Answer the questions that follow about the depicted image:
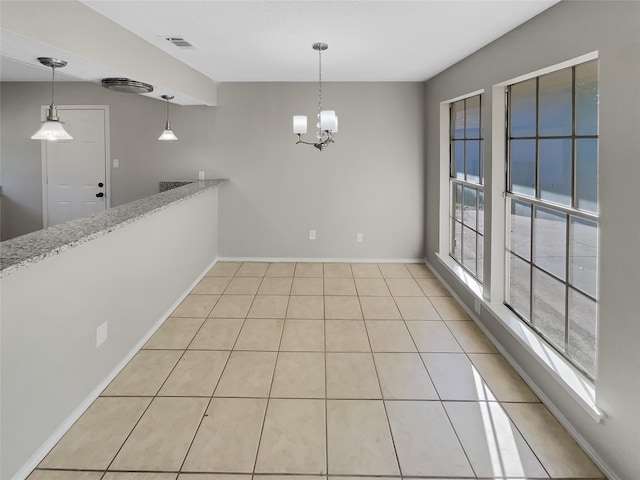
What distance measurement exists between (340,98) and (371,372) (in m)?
3.76

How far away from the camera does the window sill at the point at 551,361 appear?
213cm

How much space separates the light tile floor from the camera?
2.02 m

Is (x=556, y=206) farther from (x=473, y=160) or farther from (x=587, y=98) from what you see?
(x=473, y=160)

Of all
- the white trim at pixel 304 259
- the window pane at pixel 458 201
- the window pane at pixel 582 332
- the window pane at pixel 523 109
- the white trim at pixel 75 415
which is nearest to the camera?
the white trim at pixel 75 415

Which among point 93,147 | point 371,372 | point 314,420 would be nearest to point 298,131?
point 371,372

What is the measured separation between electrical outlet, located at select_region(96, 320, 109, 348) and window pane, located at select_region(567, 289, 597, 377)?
2.80 m

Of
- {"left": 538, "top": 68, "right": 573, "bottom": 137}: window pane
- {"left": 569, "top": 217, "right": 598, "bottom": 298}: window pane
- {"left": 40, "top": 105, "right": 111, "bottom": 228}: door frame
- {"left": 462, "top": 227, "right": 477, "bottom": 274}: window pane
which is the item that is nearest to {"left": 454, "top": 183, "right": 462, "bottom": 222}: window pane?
{"left": 462, "top": 227, "right": 477, "bottom": 274}: window pane

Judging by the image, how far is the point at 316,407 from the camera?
2.49 metres

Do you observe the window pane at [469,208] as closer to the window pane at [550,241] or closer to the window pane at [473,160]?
the window pane at [473,160]

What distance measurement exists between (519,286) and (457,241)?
65.3 inches

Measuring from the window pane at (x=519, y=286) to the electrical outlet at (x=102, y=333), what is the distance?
2834 millimetres

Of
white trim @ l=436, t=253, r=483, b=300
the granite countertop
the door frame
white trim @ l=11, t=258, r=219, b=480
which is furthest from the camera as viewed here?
the door frame

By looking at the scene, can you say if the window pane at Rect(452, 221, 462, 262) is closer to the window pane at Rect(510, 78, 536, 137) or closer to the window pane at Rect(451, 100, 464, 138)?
the window pane at Rect(451, 100, 464, 138)

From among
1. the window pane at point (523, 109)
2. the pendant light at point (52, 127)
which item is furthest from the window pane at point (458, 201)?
the pendant light at point (52, 127)
